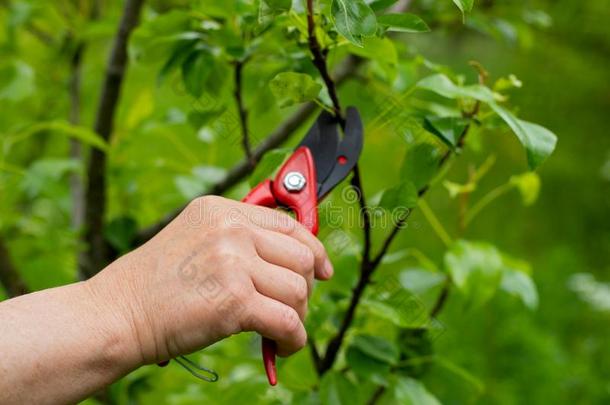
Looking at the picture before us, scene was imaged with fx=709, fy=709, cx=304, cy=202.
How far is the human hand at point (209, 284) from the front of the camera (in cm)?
50

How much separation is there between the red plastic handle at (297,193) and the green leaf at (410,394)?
8.4 inches

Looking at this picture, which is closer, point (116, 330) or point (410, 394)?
point (116, 330)

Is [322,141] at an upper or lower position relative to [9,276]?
upper

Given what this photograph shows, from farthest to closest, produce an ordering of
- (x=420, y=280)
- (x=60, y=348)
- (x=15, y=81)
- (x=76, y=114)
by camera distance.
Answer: (x=76, y=114) < (x=15, y=81) < (x=420, y=280) < (x=60, y=348)

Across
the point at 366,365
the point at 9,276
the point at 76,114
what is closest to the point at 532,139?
the point at 366,365

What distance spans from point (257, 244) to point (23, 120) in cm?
86

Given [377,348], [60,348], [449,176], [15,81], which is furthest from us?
[449,176]

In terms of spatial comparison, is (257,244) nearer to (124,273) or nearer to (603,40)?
(124,273)

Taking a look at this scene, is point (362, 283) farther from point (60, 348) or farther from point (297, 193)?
point (60, 348)

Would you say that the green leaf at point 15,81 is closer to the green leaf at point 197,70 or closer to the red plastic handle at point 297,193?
the green leaf at point 197,70

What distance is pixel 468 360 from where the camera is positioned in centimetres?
150

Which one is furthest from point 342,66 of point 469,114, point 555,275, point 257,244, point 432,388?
point 555,275

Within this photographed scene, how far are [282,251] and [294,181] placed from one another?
10 centimetres

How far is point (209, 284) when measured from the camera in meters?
0.50
